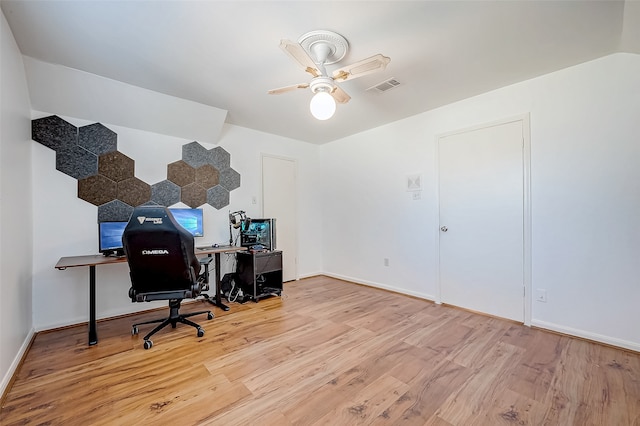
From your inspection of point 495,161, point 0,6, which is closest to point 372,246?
point 495,161

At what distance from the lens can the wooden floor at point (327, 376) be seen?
1.57 meters

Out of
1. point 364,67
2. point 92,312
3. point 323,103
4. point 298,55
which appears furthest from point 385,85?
point 92,312

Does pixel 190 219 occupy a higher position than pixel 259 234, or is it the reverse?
pixel 190 219

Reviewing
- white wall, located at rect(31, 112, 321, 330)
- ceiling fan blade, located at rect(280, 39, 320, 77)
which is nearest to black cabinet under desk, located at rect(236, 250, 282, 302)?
white wall, located at rect(31, 112, 321, 330)

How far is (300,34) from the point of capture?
2.04 meters

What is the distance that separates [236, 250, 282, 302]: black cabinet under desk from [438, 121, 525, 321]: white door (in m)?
2.25

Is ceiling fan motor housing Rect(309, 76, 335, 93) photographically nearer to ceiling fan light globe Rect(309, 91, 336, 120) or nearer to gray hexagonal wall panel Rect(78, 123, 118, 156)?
ceiling fan light globe Rect(309, 91, 336, 120)

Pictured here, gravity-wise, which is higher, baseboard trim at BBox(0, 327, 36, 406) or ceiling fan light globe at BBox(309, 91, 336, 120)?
ceiling fan light globe at BBox(309, 91, 336, 120)

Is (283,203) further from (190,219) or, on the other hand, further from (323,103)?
(323,103)

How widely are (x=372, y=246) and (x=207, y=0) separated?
3.64m

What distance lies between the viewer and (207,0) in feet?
5.57

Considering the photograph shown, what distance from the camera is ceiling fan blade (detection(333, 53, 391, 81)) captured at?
6.16 ft

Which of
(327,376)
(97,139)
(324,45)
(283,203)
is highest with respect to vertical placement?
(324,45)

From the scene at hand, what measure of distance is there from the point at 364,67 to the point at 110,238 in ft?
9.84
